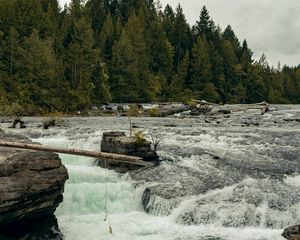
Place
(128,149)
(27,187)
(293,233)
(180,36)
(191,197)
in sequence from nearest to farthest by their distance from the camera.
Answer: (27,187)
(293,233)
(191,197)
(128,149)
(180,36)

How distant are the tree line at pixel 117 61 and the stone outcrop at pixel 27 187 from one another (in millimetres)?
26492

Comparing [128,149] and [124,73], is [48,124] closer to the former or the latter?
[128,149]

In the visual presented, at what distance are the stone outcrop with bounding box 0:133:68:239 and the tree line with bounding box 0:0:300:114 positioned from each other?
26.5 meters

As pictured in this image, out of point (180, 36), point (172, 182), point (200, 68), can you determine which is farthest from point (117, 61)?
point (172, 182)

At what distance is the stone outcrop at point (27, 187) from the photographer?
43.0 ft

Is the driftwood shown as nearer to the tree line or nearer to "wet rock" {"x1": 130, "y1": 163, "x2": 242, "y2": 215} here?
"wet rock" {"x1": 130, "y1": 163, "x2": 242, "y2": 215}

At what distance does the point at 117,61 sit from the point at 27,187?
75.2 meters

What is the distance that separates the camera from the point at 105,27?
99.2 m

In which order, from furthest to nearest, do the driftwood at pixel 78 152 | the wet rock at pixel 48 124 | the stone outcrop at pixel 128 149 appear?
the wet rock at pixel 48 124, the stone outcrop at pixel 128 149, the driftwood at pixel 78 152

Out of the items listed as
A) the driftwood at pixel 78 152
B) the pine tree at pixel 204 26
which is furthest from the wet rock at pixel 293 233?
the pine tree at pixel 204 26

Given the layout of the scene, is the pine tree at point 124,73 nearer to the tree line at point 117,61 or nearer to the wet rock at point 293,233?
the tree line at point 117,61

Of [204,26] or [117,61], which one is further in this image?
[204,26]

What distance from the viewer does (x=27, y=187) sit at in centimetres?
1353

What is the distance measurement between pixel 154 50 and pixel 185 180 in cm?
8754
